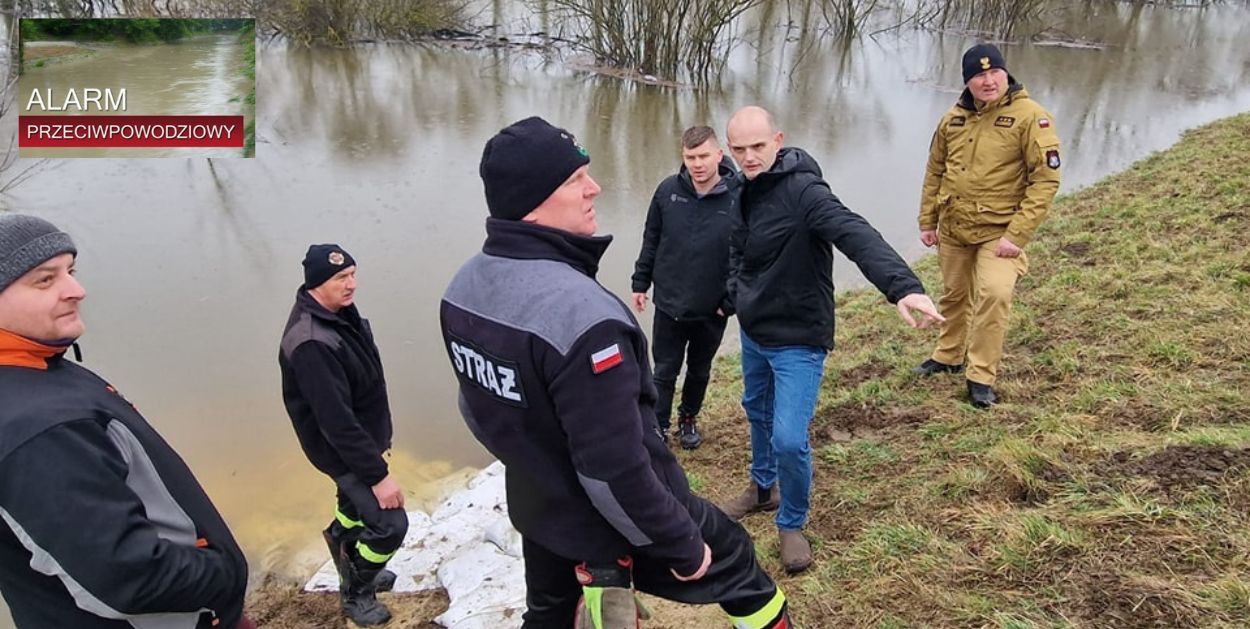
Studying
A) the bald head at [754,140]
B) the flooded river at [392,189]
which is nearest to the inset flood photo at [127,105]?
the flooded river at [392,189]

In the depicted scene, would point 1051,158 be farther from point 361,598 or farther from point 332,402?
point 361,598

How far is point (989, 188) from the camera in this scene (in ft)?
12.8

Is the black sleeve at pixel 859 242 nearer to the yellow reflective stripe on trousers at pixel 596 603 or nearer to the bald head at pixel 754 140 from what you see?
the bald head at pixel 754 140

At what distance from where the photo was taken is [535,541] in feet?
6.52

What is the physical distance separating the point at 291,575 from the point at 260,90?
40.1ft

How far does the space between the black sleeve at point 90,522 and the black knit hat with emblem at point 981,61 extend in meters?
3.79

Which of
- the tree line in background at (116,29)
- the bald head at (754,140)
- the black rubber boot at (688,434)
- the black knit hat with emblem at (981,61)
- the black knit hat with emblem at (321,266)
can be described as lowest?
the black rubber boot at (688,434)

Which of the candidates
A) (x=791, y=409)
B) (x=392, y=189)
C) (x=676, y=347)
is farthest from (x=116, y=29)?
(x=791, y=409)

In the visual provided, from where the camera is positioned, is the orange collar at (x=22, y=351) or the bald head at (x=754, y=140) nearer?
the orange collar at (x=22, y=351)

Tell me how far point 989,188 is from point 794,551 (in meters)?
2.14

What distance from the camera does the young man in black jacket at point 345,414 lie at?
2.71 meters

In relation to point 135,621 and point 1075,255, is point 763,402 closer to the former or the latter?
point 135,621

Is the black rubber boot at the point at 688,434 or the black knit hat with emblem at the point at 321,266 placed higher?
the black knit hat with emblem at the point at 321,266

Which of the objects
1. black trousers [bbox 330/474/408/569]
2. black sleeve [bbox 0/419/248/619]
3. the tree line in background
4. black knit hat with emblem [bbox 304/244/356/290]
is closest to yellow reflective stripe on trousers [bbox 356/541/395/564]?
black trousers [bbox 330/474/408/569]
